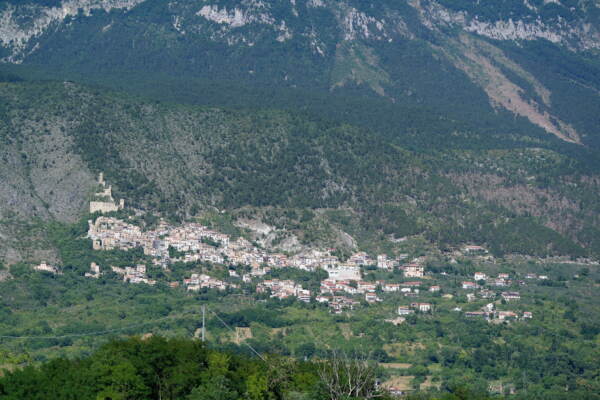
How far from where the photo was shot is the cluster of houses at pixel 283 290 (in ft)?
414

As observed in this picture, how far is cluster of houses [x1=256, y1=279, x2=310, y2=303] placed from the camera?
414 feet

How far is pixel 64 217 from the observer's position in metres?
138

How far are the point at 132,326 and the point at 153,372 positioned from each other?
106 feet

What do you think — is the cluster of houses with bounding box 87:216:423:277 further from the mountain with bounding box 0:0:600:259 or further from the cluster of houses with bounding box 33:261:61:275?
the cluster of houses with bounding box 33:261:61:275

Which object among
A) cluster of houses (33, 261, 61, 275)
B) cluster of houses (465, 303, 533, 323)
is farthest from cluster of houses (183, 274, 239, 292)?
cluster of houses (465, 303, 533, 323)

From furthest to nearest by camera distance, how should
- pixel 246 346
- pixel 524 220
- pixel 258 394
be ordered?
pixel 524 220
pixel 246 346
pixel 258 394

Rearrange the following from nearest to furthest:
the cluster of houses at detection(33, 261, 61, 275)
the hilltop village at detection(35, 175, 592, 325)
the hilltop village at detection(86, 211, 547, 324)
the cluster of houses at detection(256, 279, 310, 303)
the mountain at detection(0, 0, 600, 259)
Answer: the cluster of houses at detection(33, 261, 61, 275) → the hilltop village at detection(35, 175, 592, 325) → the hilltop village at detection(86, 211, 547, 324) → the cluster of houses at detection(256, 279, 310, 303) → the mountain at detection(0, 0, 600, 259)

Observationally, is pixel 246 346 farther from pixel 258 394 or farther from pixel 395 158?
pixel 395 158

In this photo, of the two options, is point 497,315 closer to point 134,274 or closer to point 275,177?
point 134,274

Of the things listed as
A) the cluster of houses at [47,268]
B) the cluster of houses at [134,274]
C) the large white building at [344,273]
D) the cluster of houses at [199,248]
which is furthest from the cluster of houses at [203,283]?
the large white building at [344,273]

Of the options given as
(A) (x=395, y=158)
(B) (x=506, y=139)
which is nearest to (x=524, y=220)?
(A) (x=395, y=158)

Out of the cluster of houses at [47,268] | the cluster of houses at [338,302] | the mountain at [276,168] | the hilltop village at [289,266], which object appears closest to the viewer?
the cluster of houses at [338,302]

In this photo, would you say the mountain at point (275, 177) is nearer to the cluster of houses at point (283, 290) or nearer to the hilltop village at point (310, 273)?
the hilltop village at point (310, 273)

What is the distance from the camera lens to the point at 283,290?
5015 inches
